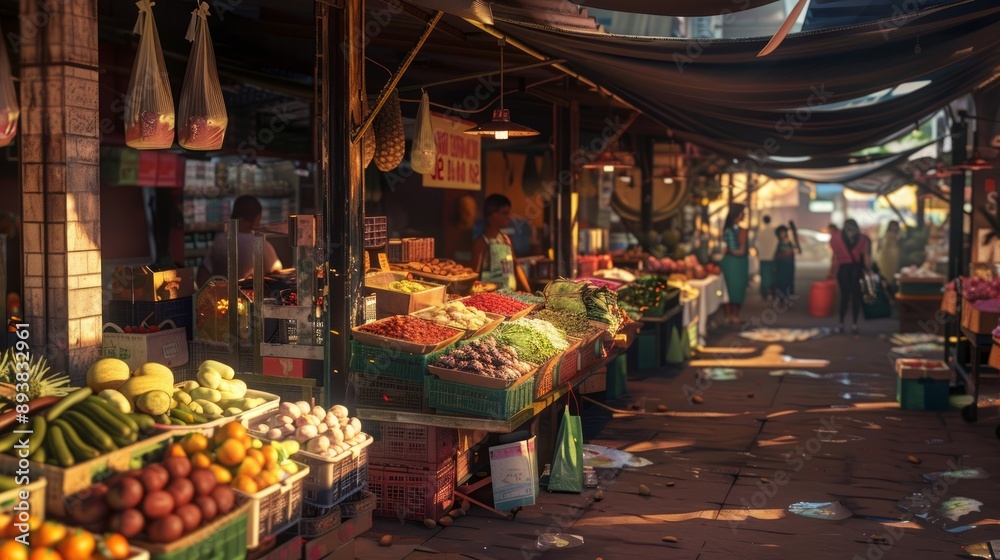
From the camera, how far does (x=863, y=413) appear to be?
32.4 feet

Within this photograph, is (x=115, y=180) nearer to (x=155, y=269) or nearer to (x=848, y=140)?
(x=155, y=269)

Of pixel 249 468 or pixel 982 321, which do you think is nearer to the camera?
pixel 249 468

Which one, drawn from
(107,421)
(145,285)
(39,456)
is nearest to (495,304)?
(145,285)

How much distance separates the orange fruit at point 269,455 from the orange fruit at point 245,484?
218 millimetres

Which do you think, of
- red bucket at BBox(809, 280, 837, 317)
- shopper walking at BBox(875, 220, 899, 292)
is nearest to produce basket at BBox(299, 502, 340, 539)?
red bucket at BBox(809, 280, 837, 317)

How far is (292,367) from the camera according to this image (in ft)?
19.8

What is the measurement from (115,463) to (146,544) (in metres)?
0.49

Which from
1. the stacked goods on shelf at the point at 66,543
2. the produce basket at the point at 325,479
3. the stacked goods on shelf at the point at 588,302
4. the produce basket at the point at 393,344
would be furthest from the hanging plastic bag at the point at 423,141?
the stacked goods on shelf at the point at 66,543

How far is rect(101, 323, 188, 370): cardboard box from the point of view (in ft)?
19.5

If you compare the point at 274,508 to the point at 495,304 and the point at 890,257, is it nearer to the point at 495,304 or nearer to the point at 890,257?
the point at 495,304

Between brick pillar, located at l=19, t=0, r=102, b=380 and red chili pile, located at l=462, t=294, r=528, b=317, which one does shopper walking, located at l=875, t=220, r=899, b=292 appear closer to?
red chili pile, located at l=462, t=294, r=528, b=317

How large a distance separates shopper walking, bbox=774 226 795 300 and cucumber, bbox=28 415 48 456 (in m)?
17.9

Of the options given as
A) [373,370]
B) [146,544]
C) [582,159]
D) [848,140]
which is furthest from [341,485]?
[848,140]

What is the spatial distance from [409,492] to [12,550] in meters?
3.14
